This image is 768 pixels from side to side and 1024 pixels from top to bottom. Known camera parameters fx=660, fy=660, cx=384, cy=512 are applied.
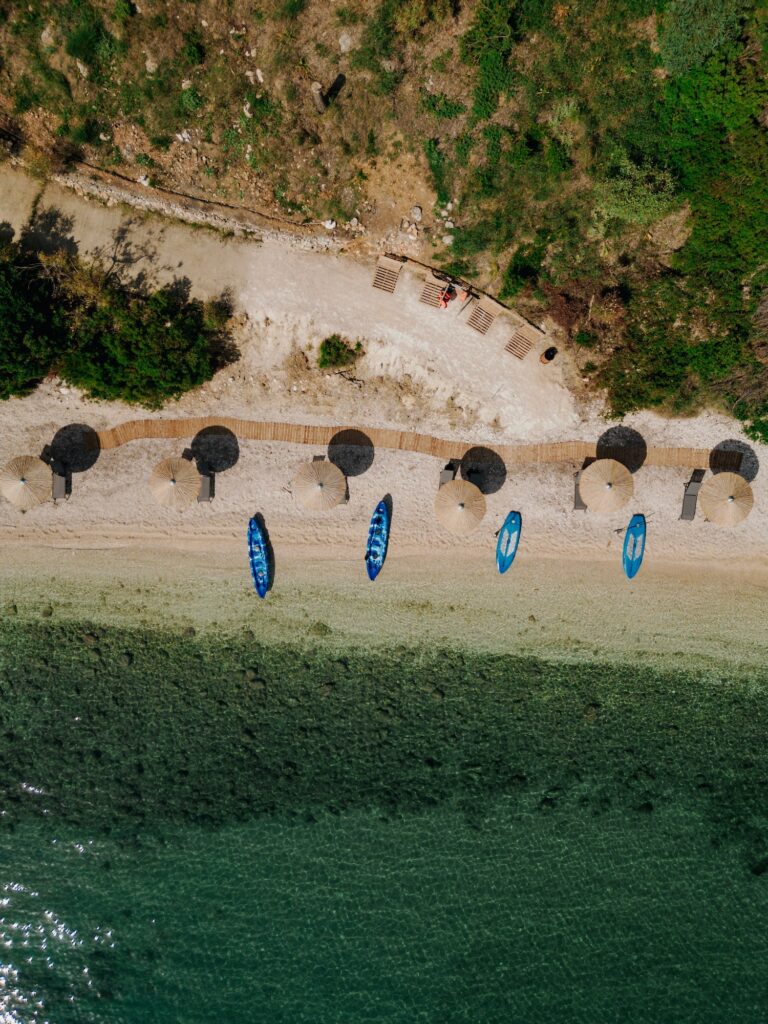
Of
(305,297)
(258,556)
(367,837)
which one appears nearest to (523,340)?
(305,297)

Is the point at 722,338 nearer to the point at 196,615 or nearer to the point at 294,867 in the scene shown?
the point at 196,615

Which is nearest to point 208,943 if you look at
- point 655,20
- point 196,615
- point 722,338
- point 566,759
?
point 196,615

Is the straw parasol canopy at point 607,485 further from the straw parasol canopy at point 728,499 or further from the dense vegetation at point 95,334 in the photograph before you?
the dense vegetation at point 95,334

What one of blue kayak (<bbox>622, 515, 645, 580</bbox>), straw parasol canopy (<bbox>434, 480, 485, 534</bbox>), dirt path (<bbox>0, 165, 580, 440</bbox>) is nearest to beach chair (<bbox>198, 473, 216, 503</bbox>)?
dirt path (<bbox>0, 165, 580, 440</bbox>)

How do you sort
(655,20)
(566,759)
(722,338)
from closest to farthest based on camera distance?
(655,20) < (722,338) < (566,759)

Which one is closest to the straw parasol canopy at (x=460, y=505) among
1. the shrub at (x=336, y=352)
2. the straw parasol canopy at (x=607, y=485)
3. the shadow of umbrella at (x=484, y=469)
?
the shadow of umbrella at (x=484, y=469)

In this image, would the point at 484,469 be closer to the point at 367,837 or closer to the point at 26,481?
the point at 367,837
